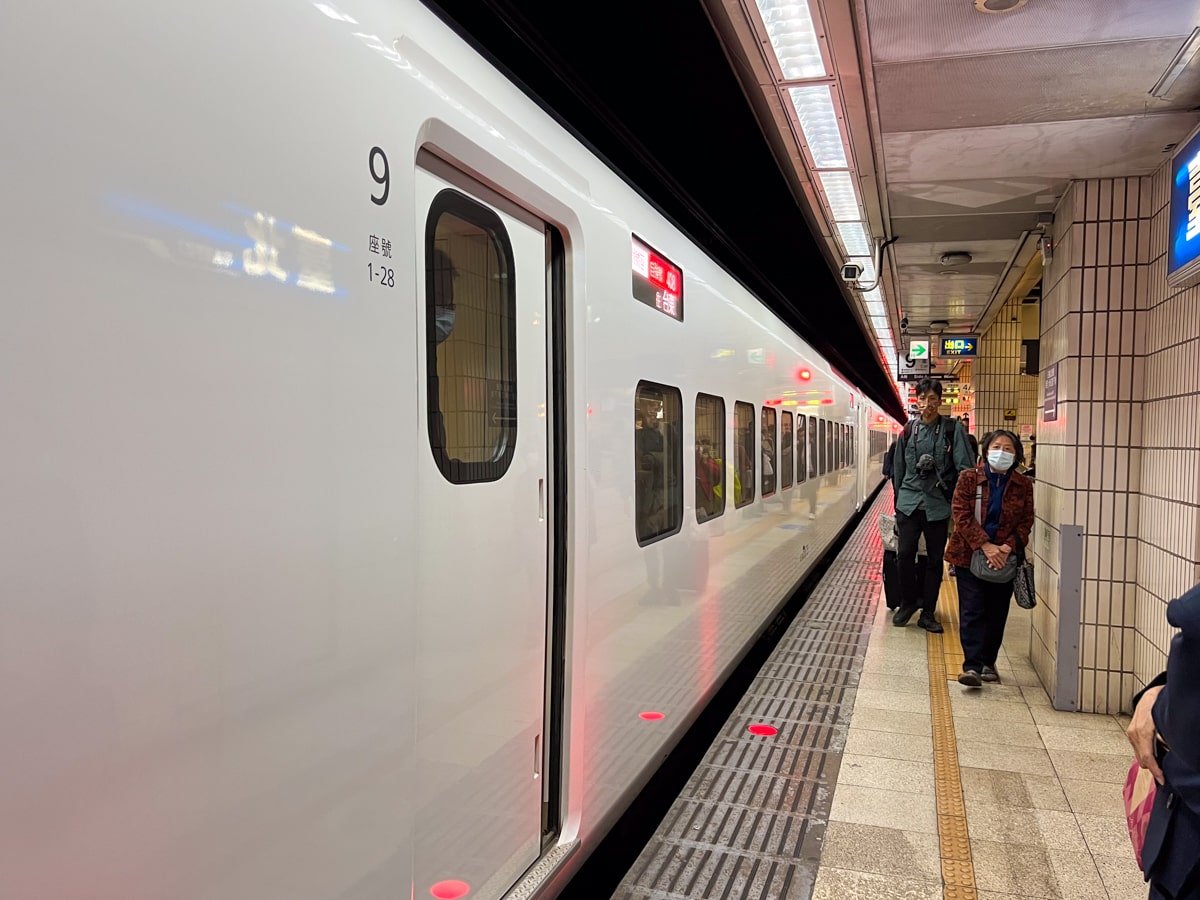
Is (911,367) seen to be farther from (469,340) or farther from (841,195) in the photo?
(469,340)

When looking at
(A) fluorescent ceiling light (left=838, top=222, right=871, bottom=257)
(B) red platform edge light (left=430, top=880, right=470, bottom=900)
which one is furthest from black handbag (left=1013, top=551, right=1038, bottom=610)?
(B) red platform edge light (left=430, top=880, right=470, bottom=900)

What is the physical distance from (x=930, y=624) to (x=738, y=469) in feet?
8.18

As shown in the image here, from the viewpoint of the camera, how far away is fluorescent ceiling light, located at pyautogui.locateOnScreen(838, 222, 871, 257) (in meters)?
6.13

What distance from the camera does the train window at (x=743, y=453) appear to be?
5039 mm

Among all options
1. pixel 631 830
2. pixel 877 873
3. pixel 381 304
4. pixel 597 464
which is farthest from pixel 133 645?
pixel 631 830

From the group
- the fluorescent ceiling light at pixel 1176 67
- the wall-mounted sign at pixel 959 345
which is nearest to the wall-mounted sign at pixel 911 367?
the wall-mounted sign at pixel 959 345

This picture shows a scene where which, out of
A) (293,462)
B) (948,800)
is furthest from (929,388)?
(293,462)

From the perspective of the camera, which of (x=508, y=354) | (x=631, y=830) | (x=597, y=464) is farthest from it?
(x=631, y=830)

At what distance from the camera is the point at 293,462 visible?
1350mm

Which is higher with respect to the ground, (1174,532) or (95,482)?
(95,482)

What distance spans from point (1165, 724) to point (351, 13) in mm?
1893

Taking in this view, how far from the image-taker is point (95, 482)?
3.41ft

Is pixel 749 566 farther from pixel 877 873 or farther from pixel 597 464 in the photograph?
pixel 597 464

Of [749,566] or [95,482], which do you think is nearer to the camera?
[95,482]
